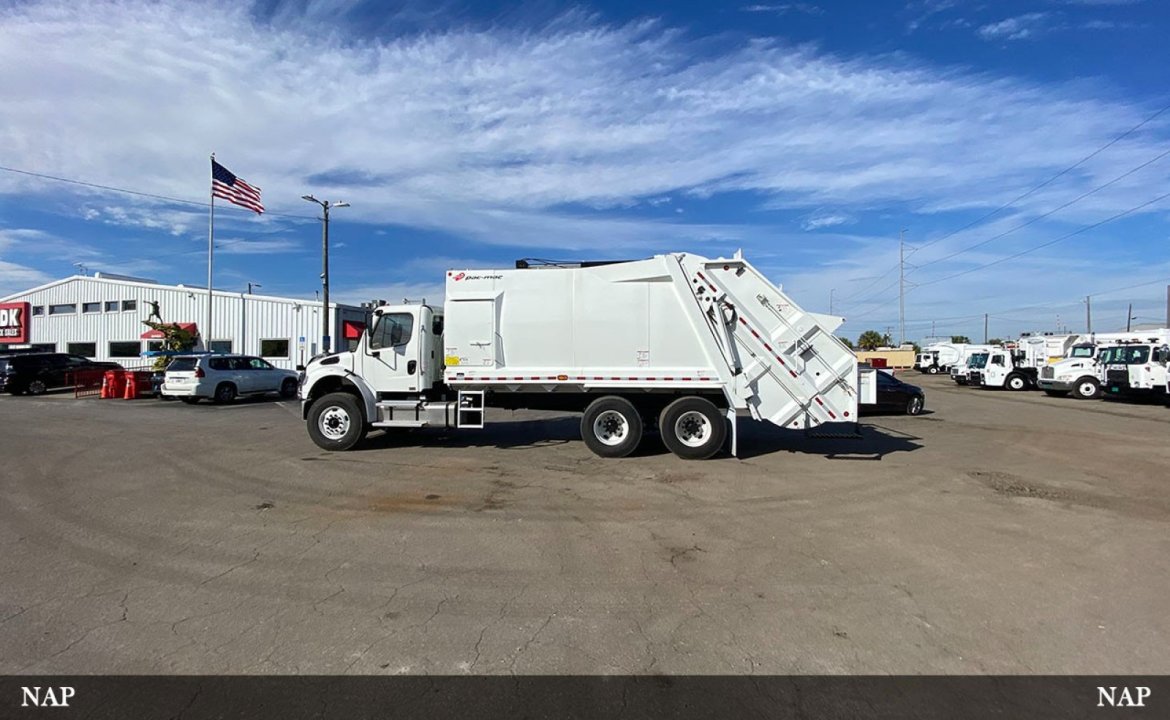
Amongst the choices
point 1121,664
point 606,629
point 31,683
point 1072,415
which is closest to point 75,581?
point 31,683

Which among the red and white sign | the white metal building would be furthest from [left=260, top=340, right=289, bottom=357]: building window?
the red and white sign

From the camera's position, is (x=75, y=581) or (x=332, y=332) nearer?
(x=75, y=581)

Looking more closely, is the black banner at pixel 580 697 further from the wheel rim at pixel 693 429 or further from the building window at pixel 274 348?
the building window at pixel 274 348

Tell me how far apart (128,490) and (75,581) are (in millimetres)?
3443

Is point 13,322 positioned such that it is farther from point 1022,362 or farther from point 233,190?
point 1022,362

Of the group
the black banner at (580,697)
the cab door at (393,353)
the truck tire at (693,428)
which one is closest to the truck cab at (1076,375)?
the truck tire at (693,428)

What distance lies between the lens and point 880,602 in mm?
4332

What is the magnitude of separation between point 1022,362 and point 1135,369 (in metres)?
12.0

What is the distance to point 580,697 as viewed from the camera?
312 centimetres

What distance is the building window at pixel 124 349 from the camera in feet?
130

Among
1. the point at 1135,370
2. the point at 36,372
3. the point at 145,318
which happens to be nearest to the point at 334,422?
the point at 36,372

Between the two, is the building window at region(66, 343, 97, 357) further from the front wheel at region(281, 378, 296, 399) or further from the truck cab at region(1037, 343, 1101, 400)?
the truck cab at region(1037, 343, 1101, 400)

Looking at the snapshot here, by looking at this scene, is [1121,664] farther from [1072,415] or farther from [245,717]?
[1072,415]

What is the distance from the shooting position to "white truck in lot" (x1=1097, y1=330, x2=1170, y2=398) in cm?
2088
